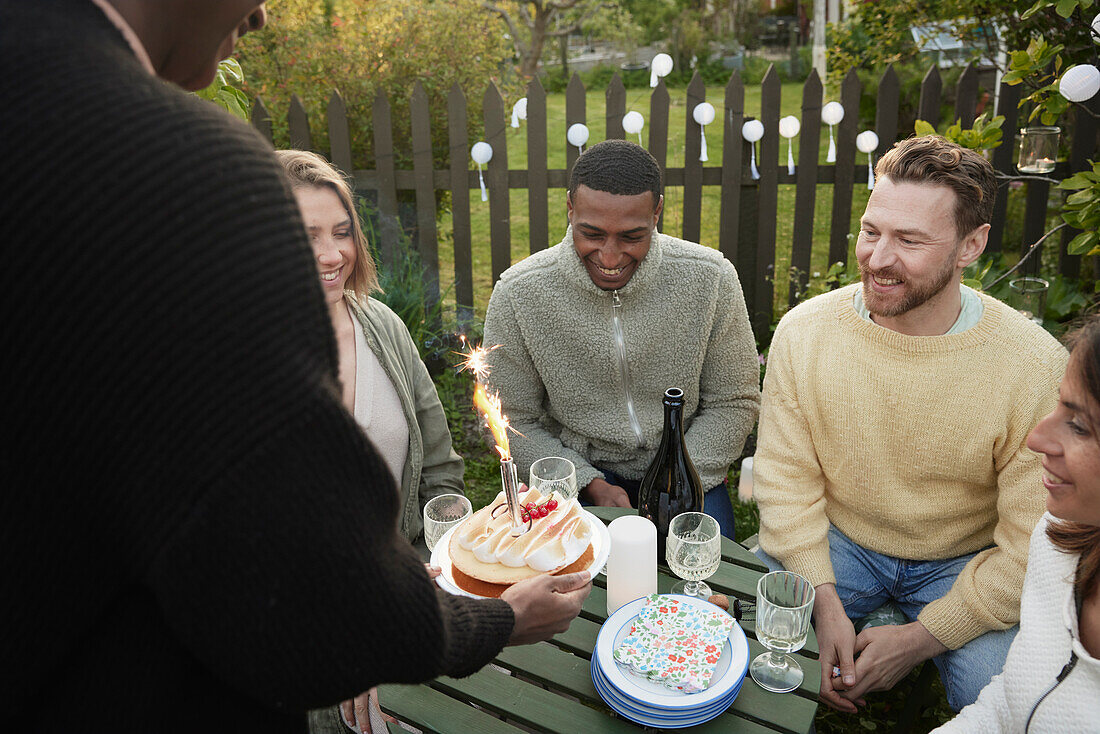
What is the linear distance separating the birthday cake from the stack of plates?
257 mm

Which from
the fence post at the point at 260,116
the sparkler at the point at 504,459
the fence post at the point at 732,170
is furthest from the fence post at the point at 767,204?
the sparkler at the point at 504,459

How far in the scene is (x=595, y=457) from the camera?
3408 mm

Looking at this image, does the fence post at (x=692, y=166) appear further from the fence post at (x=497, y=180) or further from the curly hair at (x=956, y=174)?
the curly hair at (x=956, y=174)

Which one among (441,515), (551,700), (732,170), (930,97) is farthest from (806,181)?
(551,700)

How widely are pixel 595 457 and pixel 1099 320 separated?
6.40 ft

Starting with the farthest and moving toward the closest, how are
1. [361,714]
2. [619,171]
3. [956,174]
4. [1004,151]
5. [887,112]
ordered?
[887,112] → [1004,151] → [619,171] → [956,174] → [361,714]

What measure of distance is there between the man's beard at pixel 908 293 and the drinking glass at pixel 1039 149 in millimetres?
2564

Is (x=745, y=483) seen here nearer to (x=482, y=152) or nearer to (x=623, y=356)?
(x=623, y=356)

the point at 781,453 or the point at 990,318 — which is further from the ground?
the point at 990,318

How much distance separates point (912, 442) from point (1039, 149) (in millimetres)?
2884

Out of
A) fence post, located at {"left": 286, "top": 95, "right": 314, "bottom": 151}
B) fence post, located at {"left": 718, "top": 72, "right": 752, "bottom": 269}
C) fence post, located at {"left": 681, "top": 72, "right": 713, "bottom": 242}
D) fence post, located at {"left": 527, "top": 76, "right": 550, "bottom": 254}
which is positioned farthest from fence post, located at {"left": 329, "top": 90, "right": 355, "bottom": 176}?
fence post, located at {"left": 718, "top": 72, "right": 752, "bottom": 269}

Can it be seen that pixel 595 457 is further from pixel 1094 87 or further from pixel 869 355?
pixel 1094 87

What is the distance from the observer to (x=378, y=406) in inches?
115

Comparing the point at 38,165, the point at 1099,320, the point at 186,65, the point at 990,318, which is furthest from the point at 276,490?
the point at 990,318
